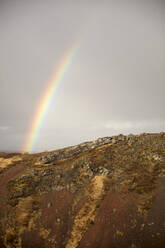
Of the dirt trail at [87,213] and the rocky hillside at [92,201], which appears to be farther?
the dirt trail at [87,213]

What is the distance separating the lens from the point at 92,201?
64.2ft

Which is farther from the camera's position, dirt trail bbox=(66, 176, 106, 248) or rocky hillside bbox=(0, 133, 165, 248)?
dirt trail bbox=(66, 176, 106, 248)

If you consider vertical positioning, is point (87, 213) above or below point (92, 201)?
below

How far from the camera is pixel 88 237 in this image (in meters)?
16.0

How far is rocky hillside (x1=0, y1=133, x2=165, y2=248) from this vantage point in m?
15.2

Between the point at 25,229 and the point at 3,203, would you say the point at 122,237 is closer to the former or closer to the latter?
the point at 25,229

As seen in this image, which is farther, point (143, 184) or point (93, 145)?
point (93, 145)

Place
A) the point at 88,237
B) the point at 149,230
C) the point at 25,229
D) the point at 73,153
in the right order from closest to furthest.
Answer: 1. the point at 149,230
2. the point at 88,237
3. the point at 25,229
4. the point at 73,153

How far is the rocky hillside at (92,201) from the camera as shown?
50.0ft

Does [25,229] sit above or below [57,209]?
below

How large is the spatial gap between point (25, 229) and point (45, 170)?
Result: 11474mm

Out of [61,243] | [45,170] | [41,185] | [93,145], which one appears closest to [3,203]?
[41,185]

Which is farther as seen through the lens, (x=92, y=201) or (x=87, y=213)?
(x=92, y=201)

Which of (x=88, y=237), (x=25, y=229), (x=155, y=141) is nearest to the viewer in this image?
(x=88, y=237)
